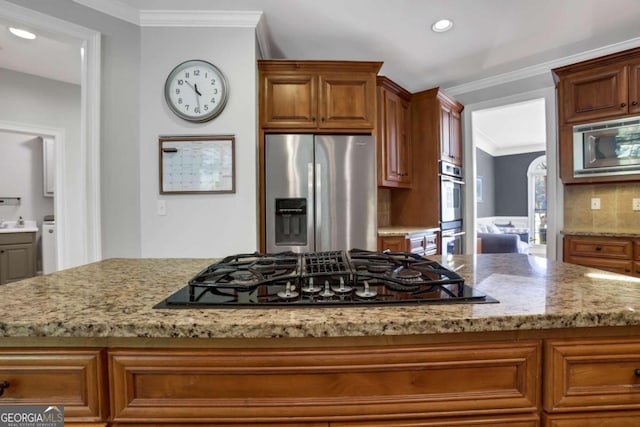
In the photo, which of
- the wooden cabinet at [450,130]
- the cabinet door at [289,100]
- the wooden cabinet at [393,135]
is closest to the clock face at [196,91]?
the cabinet door at [289,100]

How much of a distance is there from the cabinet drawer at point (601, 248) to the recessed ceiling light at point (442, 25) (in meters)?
2.14

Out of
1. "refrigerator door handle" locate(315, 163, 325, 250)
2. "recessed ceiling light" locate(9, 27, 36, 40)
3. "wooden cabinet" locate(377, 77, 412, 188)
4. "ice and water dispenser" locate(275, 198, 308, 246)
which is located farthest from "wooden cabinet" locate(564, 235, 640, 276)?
"recessed ceiling light" locate(9, 27, 36, 40)

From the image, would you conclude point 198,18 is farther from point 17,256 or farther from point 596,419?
point 17,256

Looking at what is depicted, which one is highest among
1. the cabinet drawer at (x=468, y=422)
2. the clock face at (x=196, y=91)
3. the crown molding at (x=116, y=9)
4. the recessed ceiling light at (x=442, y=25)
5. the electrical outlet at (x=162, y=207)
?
the recessed ceiling light at (x=442, y=25)

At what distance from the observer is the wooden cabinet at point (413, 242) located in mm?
2814

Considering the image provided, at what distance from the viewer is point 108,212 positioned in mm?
2277

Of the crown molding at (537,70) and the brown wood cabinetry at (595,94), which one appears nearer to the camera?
the brown wood cabinetry at (595,94)

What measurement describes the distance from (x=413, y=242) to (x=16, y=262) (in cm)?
484

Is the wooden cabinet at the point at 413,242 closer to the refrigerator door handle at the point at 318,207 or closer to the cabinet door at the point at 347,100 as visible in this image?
the refrigerator door handle at the point at 318,207

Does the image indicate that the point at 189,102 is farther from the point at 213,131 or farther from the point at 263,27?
the point at 263,27

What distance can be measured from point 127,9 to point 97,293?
92.5 inches

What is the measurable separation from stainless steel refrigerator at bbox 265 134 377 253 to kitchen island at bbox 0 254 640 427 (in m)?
1.92

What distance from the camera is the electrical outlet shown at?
7.80 ft

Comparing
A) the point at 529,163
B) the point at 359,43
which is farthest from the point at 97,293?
the point at 529,163
